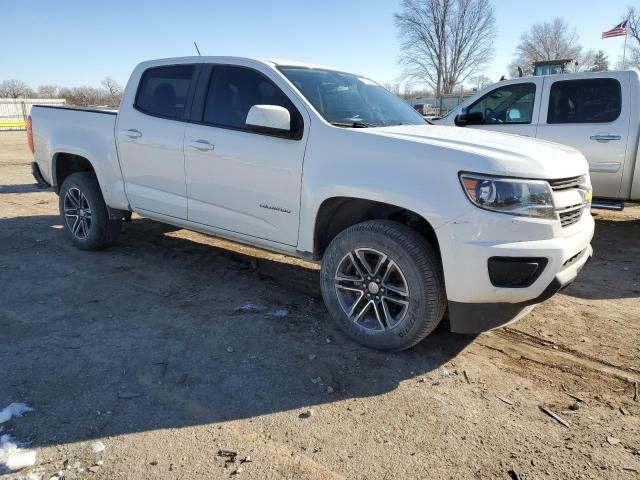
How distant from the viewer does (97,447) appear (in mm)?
2436

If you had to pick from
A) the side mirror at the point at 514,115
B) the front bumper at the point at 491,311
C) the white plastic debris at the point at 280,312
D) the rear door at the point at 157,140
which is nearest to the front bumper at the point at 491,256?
the front bumper at the point at 491,311

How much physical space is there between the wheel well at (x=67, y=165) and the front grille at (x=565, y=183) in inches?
187

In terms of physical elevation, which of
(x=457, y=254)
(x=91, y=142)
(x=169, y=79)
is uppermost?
(x=169, y=79)

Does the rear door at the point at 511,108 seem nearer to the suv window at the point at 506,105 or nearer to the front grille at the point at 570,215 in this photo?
the suv window at the point at 506,105

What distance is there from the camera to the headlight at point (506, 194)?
284 cm

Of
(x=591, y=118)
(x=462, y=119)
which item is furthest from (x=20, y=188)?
(x=591, y=118)

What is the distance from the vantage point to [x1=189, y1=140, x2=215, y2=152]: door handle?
414cm

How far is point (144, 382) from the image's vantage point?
118 inches

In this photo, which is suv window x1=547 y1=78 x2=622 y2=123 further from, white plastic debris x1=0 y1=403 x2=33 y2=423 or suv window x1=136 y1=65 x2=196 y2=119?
white plastic debris x1=0 y1=403 x2=33 y2=423

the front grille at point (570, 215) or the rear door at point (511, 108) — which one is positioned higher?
the rear door at point (511, 108)

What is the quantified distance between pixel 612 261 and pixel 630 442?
3.51 metres

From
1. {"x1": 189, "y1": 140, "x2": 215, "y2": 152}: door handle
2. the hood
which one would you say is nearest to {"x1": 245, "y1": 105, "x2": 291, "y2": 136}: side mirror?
the hood

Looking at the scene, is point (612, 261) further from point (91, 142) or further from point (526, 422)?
point (91, 142)

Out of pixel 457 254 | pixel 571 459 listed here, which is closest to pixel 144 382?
pixel 457 254
